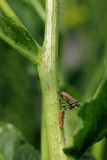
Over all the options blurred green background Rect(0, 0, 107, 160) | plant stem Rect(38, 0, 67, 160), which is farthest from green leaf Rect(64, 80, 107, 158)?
blurred green background Rect(0, 0, 107, 160)

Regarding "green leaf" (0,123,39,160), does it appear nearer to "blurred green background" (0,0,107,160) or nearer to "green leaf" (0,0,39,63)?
"blurred green background" (0,0,107,160)

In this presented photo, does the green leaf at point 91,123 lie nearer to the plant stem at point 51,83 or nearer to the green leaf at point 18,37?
the plant stem at point 51,83

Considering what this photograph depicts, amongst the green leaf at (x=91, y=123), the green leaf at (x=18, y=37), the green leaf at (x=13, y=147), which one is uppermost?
the green leaf at (x=18, y=37)

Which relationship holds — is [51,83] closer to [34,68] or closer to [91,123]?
[91,123]

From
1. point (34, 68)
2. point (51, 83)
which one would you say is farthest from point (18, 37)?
point (34, 68)

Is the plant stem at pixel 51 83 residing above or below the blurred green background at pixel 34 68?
above

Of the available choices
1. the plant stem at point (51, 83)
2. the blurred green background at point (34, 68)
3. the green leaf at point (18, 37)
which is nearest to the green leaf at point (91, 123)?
the plant stem at point (51, 83)
